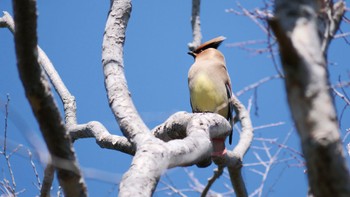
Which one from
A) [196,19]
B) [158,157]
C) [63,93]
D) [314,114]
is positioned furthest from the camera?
[196,19]

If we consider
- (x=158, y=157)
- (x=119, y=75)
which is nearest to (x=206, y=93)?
(x=119, y=75)

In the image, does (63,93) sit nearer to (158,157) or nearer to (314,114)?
(158,157)

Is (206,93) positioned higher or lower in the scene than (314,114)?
higher

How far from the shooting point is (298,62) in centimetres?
133

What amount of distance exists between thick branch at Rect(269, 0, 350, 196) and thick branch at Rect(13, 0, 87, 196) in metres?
0.81

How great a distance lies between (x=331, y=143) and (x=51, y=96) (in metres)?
0.91

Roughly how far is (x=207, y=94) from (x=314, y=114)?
17.0 feet

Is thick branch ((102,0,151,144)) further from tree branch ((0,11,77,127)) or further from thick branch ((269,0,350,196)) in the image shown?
thick branch ((269,0,350,196))

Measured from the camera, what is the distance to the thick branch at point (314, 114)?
1.33 metres

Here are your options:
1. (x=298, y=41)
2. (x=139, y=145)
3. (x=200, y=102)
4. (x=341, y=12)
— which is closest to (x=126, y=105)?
(x=139, y=145)

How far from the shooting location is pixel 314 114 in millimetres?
1331

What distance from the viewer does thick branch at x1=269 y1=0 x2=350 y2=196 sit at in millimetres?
1327

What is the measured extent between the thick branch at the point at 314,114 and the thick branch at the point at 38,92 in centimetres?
81

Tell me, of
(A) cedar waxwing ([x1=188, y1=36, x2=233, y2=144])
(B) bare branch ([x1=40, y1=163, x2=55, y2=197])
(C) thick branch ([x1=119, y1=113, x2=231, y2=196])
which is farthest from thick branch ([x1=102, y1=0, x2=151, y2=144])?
(A) cedar waxwing ([x1=188, y1=36, x2=233, y2=144])
